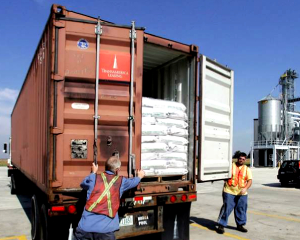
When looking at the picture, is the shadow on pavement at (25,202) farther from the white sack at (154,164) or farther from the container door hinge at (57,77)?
the container door hinge at (57,77)

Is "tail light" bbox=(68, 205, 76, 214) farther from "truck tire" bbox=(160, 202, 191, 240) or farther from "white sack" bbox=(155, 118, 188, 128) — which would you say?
"white sack" bbox=(155, 118, 188, 128)

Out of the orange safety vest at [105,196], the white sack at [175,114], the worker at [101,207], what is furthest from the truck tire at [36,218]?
the white sack at [175,114]

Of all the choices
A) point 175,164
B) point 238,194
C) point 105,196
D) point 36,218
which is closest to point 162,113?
point 175,164

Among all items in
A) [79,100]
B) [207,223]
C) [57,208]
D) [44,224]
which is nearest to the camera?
[57,208]

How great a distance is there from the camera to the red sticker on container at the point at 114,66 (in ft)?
14.4

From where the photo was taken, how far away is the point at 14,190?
12.2 meters

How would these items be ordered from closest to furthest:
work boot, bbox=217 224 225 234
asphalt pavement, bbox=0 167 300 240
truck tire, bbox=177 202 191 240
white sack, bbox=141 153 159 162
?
1. white sack, bbox=141 153 159 162
2. truck tire, bbox=177 202 191 240
3. asphalt pavement, bbox=0 167 300 240
4. work boot, bbox=217 224 225 234

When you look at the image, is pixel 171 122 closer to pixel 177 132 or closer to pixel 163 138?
pixel 177 132

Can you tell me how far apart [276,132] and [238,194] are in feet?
123

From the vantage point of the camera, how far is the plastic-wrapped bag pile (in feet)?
16.1

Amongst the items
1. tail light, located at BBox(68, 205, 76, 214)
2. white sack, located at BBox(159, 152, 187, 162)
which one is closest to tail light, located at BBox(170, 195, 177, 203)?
white sack, located at BBox(159, 152, 187, 162)

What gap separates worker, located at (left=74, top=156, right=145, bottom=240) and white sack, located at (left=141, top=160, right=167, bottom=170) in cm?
118

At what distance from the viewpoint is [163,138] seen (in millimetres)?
5055

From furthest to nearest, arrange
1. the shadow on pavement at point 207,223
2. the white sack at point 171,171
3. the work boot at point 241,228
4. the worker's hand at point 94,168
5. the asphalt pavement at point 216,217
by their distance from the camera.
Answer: the shadow on pavement at point 207,223 < the work boot at point 241,228 < the asphalt pavement at point 216,217 < the white sack at point 171,171 < the worker's hand at point 94,168
